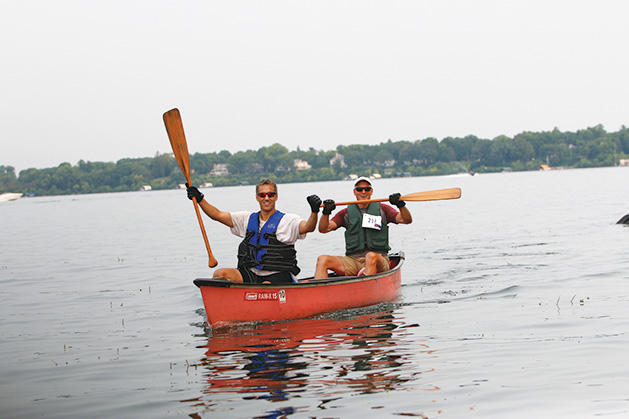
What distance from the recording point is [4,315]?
1114 cm

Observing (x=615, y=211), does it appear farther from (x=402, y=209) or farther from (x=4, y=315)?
(x=4, y=315)

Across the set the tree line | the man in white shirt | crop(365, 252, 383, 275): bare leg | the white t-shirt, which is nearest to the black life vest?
crop(365, 252, 383, 275): bare leg

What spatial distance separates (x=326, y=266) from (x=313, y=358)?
2.97 m

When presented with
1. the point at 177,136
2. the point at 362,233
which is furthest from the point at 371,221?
the point at 177,136

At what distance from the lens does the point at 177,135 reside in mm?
10258

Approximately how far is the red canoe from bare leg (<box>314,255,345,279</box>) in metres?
0.54

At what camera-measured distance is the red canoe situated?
28.7 ft

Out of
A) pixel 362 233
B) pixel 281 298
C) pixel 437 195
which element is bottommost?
pixel 281 298

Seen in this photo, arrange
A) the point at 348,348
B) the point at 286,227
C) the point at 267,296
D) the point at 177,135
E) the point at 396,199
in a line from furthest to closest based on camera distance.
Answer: the point at 177,135
the point at 396,199
the point at 267,296
the point at 286,227
the point at 348,348

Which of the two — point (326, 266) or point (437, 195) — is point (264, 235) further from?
point (437, 195)

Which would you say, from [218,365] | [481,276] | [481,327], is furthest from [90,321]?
[481,276]

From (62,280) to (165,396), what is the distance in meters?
10.2

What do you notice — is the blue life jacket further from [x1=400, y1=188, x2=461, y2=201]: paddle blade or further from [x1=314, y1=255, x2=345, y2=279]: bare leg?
[x1=400, y1=188, x2=461, y2=201]: paddle blade

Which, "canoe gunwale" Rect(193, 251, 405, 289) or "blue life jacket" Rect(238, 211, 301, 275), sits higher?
"blue life jacket" Rect(238, 211, 301, 275)
